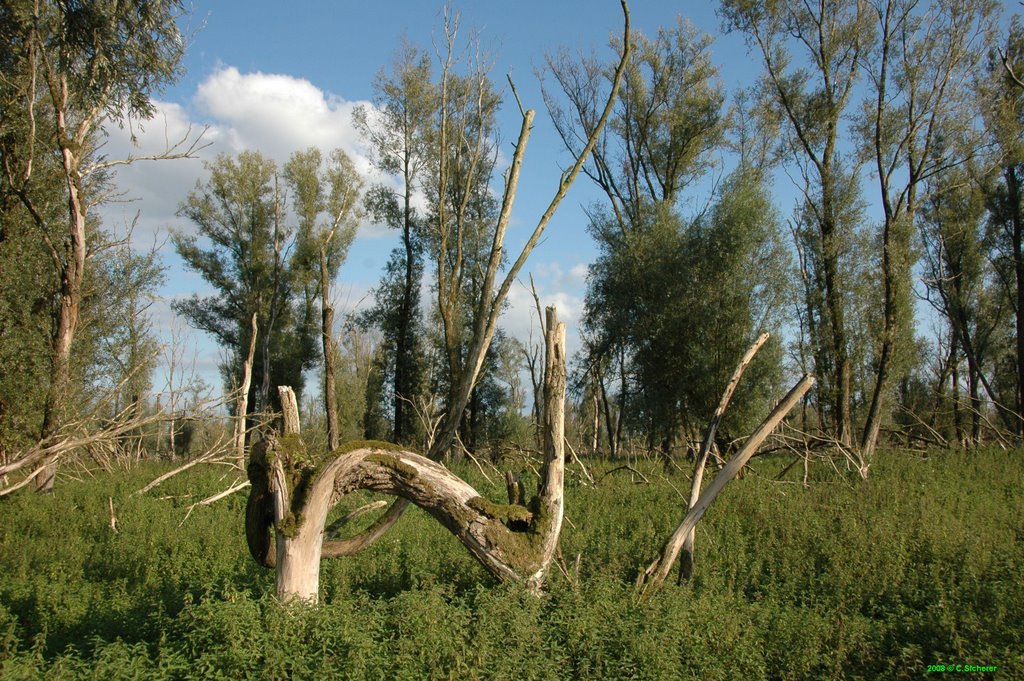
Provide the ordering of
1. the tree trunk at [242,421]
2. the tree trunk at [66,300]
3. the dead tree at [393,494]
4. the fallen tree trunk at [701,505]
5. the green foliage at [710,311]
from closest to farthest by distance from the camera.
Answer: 1. the dead tree at [393,494]
2. the fallen tree trunk at [701,505]
3. the tree trunk at [242,421]
4. the tree trunk at [66,300]
5. the green foliage at [710,311]

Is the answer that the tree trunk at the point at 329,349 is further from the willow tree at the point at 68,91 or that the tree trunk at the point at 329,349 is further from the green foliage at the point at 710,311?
the green foliage at the point at 710,311

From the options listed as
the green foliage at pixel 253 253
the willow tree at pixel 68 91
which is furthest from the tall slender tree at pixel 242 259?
the willow tree at pixel 68 91

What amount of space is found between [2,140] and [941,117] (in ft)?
74.6

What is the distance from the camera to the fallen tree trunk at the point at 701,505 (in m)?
6.75

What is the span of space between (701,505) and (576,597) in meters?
1.56

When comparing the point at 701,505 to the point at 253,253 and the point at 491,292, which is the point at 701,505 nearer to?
the point at 491,292

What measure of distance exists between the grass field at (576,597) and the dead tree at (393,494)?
1.09ft

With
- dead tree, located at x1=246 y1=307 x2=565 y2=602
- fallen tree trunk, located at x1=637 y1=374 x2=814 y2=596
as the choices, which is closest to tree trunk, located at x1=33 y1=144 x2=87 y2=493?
dead tree, located at x1=246 y1=307 x2=565 y2=602

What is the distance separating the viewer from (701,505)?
22.2 ft

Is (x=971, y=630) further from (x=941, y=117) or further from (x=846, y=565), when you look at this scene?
(x=941, y=117)

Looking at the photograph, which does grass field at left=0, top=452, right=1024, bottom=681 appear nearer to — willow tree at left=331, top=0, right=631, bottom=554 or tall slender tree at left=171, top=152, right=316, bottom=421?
willow tree at left=331, top=0, right=631, bottom=554

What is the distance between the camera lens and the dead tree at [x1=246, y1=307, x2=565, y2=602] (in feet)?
19.4

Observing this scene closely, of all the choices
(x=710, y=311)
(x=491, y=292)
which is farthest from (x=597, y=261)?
(x=491, y=292)

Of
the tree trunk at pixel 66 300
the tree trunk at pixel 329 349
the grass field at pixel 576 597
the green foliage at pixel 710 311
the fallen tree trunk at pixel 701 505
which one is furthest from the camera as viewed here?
the tree trunk at pixel 329 349
